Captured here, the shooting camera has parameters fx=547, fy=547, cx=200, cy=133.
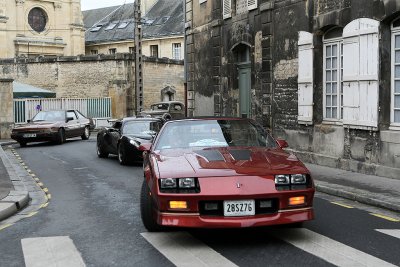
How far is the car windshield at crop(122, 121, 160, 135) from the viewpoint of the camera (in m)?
15.4

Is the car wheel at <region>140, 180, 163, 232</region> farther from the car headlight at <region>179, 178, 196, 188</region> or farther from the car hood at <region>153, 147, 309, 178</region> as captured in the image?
the car headlight at <region>179, 178, 196, 188</region>

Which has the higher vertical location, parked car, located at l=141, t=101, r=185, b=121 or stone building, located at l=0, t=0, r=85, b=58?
stone building, located at l=0, t=0, r=85, b=58

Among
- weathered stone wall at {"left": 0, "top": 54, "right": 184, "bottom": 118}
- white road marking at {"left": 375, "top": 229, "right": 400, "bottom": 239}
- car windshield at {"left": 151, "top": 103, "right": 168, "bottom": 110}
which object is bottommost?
white road marking at {"left": 375, "top": 229, "right": 400, "bottom": 239}

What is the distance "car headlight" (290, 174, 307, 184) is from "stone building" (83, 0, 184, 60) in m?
47.2

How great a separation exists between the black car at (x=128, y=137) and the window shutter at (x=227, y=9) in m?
4.71

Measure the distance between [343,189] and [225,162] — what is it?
4.28 metres

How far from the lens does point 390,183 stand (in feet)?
34.1

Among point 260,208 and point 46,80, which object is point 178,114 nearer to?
point 46,80

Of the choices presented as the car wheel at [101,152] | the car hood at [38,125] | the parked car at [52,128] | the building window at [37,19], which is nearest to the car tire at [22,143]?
the parked car at [52,128]

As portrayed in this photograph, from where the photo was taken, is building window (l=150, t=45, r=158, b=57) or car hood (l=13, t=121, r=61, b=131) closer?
car hood (l=13, t=121, r=61, b=131)

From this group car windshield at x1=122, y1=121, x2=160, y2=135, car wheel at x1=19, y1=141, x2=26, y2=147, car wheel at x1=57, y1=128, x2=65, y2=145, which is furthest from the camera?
car wheel at x1=57, y1=128, x2=65, y2=145

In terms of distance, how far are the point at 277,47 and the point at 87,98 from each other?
889 inches

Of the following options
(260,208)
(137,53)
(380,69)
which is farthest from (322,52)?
(137,53)

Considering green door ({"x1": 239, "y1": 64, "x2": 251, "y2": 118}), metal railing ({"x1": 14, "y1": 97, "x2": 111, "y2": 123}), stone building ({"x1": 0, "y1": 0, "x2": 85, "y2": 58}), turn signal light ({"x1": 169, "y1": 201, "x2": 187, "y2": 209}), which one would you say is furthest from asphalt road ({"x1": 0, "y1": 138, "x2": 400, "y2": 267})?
stone building ({"x1": 0, "y1": 0, "x2": 85, "y2": 58})
